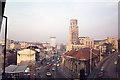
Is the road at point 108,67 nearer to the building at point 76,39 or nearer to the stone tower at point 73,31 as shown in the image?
the building at point 76,39

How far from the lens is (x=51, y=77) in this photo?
2939mm

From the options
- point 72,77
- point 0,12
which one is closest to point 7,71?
point 0,12

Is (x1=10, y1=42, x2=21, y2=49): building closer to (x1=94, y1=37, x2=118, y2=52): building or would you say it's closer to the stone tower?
the stone tower

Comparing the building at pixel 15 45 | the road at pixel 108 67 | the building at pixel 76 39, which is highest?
the building at pixel 76 39

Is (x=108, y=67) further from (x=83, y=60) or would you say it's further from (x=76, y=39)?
(x=76, y=39)

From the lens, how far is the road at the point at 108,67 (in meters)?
2.24

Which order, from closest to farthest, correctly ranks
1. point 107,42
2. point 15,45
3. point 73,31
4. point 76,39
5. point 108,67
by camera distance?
point 108,67 → point 107,42 → point 73,31 → point 76,39 → point 15,45

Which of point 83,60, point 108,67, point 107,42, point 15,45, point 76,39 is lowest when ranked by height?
point 108,67

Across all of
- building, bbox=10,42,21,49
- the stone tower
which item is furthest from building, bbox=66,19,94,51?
building, bbox=10,42,21,49

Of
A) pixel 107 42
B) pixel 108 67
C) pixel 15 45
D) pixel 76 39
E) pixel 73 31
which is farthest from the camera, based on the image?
pixel 15 45

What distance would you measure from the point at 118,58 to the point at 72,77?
1549 mm

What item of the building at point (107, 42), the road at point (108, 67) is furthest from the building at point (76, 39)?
the road at point (108, 67)

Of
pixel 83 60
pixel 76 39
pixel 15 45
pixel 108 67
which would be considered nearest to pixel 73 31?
pixel 76 39

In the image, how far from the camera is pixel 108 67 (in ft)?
7.72
